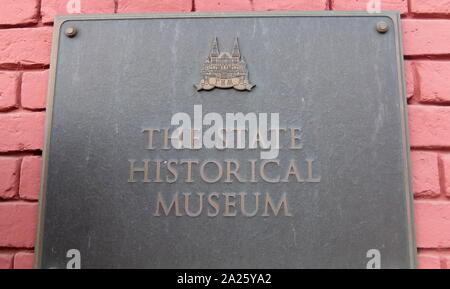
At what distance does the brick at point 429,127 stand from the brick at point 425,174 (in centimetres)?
3

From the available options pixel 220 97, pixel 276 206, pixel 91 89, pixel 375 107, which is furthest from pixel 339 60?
pixel 91 89

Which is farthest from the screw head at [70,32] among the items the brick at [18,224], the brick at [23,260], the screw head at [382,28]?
the screw head at [382,28]

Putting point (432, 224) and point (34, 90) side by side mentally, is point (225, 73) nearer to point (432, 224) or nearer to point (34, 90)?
point (34, 90)

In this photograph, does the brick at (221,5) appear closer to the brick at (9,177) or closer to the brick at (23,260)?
the brick at (9,177)

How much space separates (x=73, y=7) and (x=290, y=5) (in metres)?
0.69

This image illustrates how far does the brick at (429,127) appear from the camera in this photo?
4.33ft

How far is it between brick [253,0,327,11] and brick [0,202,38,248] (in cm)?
92

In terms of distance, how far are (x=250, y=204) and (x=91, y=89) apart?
1.95ft

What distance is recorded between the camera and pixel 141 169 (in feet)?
4.33

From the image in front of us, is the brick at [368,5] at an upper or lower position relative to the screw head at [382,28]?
upper

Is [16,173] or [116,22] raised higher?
[116,22]

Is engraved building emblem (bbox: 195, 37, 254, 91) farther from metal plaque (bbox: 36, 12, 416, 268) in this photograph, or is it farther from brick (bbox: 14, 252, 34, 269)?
brick (bbox: 14, 252, 34, 269)

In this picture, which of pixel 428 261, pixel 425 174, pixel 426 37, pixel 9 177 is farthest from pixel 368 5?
pixel 9 177

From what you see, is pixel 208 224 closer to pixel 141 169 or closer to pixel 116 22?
pixel 141 169
